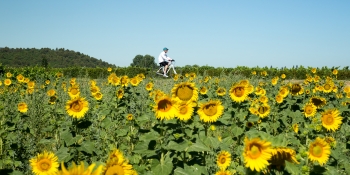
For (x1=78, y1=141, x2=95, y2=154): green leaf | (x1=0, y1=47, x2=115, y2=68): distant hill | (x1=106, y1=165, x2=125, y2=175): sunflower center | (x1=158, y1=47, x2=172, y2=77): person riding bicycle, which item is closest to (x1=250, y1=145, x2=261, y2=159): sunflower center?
(x1=106, y1=165, x2=125, y2=175): sunflower center

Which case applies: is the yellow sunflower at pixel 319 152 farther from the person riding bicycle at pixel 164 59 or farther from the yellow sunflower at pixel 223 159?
the person riding bicycle at pixel 164 59

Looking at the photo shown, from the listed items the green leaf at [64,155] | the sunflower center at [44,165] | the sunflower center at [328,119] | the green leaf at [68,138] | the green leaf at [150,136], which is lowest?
the sunflower center at [44,165]

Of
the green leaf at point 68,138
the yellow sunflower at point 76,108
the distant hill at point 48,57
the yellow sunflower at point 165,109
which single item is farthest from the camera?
the distant hill at point 48,57

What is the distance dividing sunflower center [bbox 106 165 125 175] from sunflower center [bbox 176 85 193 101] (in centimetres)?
147

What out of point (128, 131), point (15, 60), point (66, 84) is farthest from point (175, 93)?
point (15, 60)

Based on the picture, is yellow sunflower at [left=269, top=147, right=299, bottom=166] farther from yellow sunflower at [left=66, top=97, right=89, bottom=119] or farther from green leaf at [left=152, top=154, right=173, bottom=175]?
yellow sunflower at [left=66, top=97, right=89, bottom=119]

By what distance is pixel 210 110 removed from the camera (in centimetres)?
307

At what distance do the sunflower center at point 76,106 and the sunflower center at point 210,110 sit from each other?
4.47ft

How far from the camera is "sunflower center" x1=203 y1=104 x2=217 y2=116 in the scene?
307 centimetres

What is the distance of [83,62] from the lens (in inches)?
3275

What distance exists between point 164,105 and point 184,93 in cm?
39

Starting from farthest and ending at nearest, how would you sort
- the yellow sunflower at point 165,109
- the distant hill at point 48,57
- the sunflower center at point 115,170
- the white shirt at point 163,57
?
the distant hill at point 48,57
the white shirt at point 163,57
the yellow sunflower at point 165,109
the sunflower center at point 115,170

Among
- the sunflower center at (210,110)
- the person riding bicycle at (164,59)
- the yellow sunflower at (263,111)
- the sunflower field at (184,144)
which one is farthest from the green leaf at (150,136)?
the person riding bicycle at (164,59)

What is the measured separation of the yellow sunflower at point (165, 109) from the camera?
271 cm
